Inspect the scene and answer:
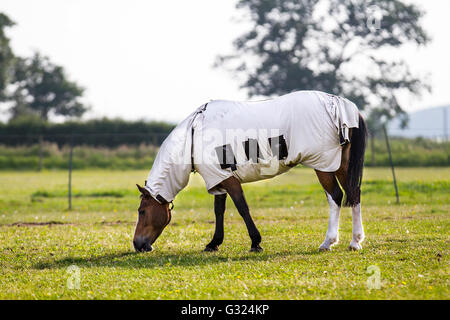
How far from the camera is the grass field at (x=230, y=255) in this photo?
534 centimetres

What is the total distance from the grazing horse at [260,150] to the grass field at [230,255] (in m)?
0.64

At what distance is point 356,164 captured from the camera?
7.83 meters

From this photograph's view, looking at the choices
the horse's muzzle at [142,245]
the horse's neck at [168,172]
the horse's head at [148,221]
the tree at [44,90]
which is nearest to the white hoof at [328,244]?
the horse's neck at [168,172]

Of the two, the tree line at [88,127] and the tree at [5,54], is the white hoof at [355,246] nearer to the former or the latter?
the tree line at [88,127]

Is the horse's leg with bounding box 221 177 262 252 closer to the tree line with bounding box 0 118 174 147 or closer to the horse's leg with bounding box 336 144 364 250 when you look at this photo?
the horse's leg with bounding box 336 144 364 250

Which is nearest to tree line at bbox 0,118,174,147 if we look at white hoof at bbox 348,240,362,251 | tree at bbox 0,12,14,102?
tree at bbox 0,12,14,102

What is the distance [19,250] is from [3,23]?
4780 cm

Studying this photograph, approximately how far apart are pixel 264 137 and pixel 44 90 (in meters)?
59.0

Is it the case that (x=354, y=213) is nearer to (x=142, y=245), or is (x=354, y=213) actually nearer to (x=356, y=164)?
(x=356, y=164)

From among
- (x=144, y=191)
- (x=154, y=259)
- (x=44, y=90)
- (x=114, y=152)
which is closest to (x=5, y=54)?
(x=44, y=90)

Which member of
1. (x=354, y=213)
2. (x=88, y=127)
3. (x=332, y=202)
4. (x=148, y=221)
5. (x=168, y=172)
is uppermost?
(x=88, y=127)

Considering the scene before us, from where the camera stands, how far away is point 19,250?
27.2ft
